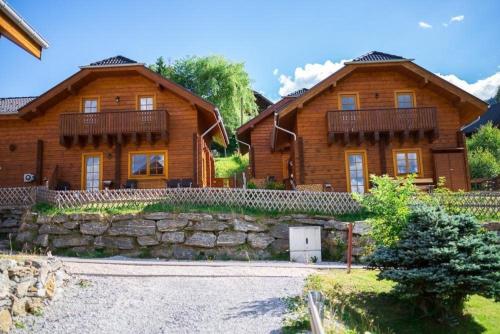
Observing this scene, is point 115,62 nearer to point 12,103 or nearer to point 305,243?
point 12,103

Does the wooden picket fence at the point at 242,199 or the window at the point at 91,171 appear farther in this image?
the window at the point at 91,171

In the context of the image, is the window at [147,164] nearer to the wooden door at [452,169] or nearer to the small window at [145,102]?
the small window at [145,102]

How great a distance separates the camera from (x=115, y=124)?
816 inches

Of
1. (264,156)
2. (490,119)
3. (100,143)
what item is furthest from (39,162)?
(490,119)

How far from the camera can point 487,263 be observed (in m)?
8.74

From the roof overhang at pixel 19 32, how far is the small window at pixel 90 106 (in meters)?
12.8

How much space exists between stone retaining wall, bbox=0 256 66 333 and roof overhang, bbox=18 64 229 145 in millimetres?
12516

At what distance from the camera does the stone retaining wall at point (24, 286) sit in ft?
27.3

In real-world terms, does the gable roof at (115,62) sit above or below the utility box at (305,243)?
above

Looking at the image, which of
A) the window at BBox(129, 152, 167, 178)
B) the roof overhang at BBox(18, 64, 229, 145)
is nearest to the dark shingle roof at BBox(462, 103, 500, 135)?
the roof overhang at BBox(18, 64, 229, 145)

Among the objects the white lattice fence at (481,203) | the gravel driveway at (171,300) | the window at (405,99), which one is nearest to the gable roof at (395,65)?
the window at (405,99)

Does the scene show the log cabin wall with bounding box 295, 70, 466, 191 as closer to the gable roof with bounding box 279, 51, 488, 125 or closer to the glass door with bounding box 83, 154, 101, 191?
the gable roof with bounding box 279, 51, 488, 125

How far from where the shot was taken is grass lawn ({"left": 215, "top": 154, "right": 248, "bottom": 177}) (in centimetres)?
4000

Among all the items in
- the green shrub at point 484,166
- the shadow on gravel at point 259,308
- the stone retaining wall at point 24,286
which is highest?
the green shrub at point 484,166
